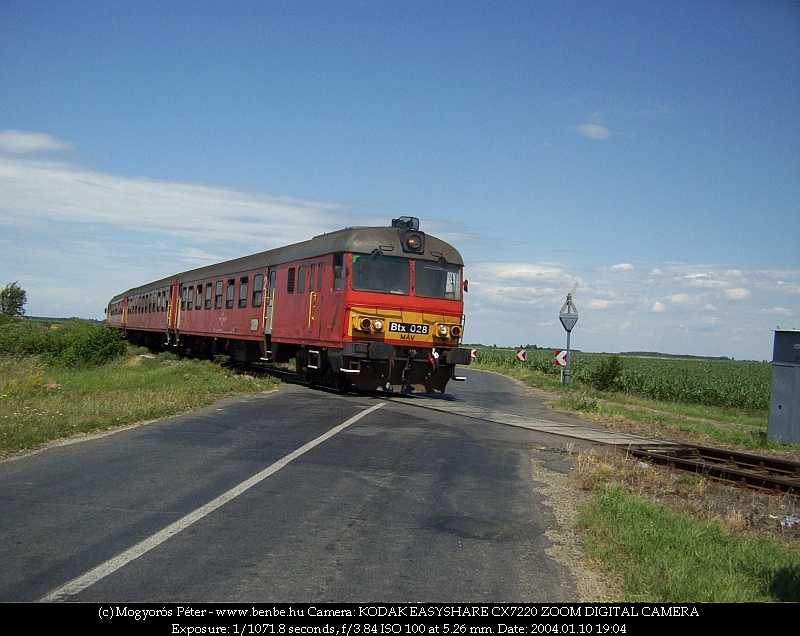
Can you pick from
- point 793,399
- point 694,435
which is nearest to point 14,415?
point 694,435

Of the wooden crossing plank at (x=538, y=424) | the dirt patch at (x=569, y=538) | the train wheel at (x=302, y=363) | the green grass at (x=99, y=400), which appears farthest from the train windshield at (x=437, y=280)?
the dirt patch at (x=569, y=538)

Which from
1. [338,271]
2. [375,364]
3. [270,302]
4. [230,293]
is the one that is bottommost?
[375,364]

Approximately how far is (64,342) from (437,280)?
1149 inches

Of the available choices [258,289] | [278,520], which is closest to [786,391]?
[278,520]

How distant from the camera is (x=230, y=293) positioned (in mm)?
25016

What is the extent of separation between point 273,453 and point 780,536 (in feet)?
18.8

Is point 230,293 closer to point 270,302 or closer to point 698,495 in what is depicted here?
point 270,302

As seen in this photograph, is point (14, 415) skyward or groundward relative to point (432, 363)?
groundward

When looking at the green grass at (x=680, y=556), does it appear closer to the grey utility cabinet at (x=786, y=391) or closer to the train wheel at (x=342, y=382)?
the grey utility cabinet at (x=786, y=391)

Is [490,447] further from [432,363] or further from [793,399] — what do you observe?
[793,399]

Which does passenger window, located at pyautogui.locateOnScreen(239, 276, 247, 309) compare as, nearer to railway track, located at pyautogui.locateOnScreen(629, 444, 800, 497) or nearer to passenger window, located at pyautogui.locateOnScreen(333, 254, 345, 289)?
passenger window, located at pyautogui.locateOnScreen(333, 254, 345, 289)

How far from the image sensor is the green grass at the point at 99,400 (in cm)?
1077

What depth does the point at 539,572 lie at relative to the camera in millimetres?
5461
